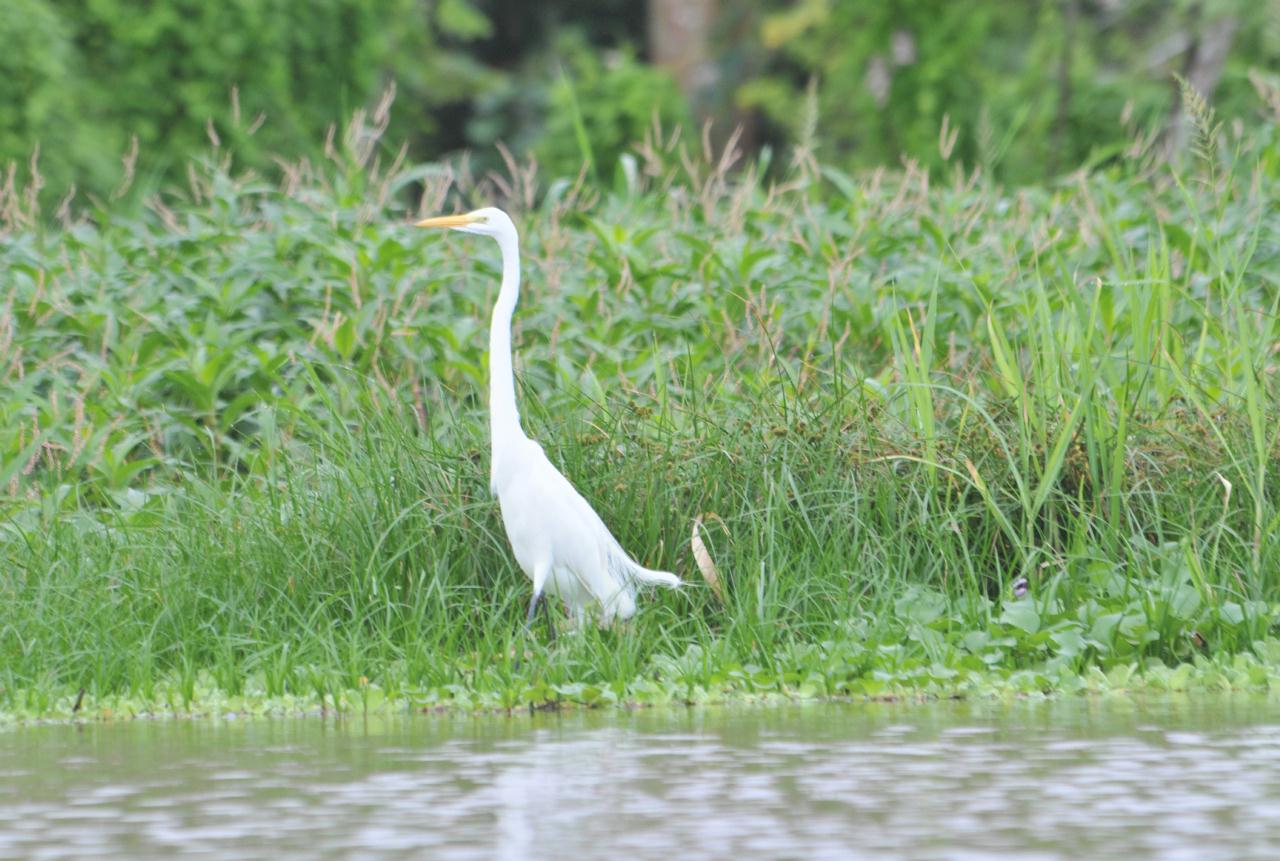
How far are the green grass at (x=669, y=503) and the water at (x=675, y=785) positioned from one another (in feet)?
1.43

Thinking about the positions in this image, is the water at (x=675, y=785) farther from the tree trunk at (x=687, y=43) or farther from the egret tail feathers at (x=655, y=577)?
the tree trunk at (x=687, y=43)

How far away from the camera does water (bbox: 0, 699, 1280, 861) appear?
395 cm

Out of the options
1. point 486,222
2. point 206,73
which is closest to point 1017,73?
point 206,73

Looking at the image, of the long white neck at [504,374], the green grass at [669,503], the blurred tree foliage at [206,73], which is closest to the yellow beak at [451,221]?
the long white neck at [504,374]

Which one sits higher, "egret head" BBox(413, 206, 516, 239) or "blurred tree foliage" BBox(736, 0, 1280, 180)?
"blurred tree foliage" BBox(736, 0, 1280, 180)

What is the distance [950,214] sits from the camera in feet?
35.6

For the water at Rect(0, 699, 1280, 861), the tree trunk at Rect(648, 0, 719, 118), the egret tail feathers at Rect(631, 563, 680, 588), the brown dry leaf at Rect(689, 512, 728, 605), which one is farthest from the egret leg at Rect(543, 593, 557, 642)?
the tree trunk at Rect(648, 0, 719, 118)

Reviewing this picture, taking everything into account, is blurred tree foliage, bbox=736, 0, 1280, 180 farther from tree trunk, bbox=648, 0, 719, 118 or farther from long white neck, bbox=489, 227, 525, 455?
long white neck, bbox=489, 227, 525, 455

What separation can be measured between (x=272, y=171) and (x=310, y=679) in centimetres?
1237

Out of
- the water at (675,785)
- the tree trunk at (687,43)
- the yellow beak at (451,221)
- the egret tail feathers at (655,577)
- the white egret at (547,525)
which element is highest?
the tree trunk at (687,43)

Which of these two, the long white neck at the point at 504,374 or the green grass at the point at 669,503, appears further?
the long white neck at the point at 504,374

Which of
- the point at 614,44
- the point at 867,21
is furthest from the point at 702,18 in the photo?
the point at 614,44

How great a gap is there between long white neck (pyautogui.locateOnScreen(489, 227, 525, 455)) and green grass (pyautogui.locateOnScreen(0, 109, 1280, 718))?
0.47 meters

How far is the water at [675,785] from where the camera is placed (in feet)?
13.0
